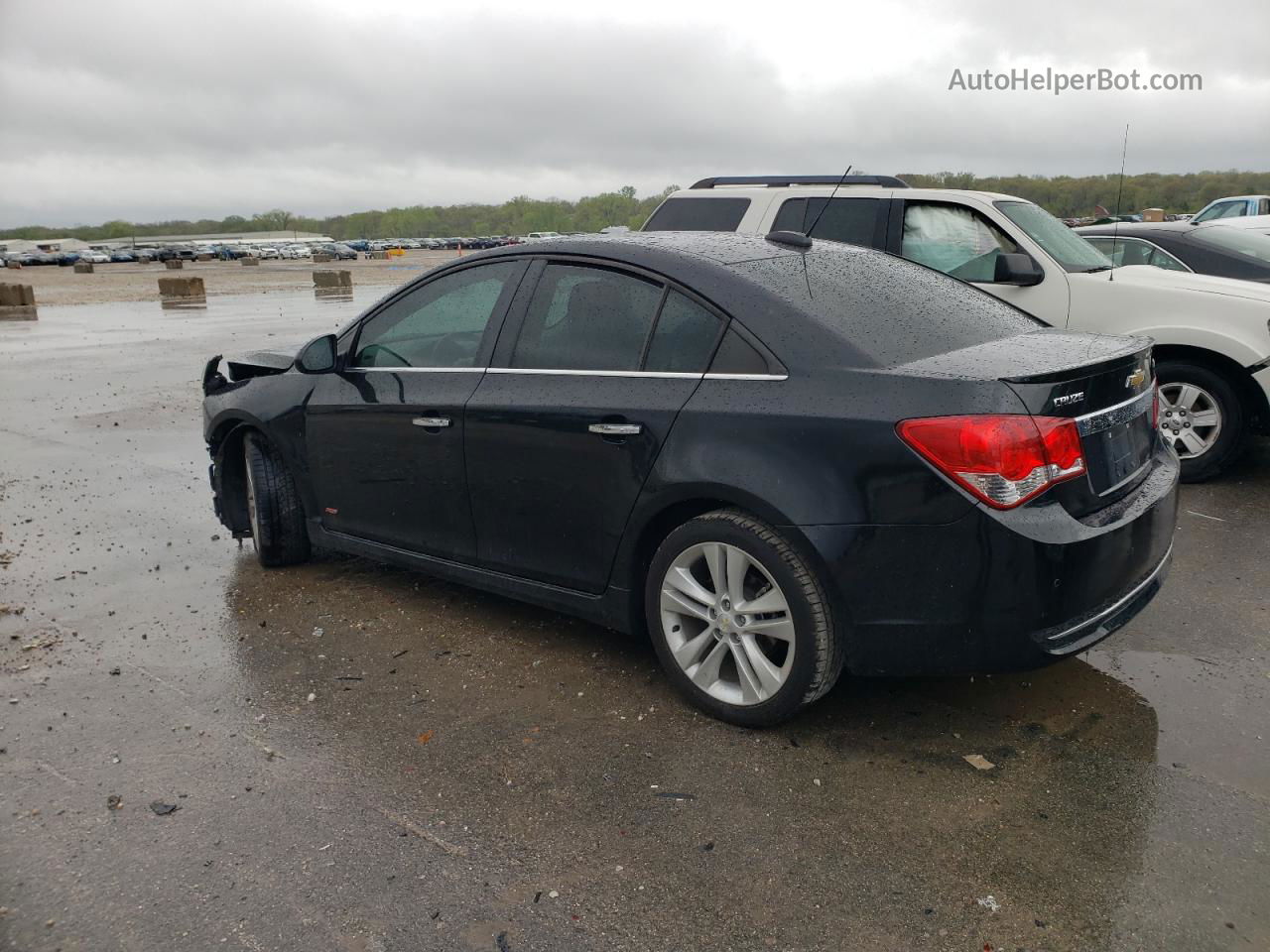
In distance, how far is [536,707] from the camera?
399 cm

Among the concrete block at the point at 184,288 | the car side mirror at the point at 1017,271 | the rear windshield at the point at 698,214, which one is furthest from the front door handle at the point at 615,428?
the concrete block at the point at 184,288

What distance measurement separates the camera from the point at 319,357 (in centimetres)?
511

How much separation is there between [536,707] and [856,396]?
166 centimetres

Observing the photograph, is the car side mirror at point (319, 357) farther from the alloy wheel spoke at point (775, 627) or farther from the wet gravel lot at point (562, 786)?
the alloy wheel spoke at point (775, 627)

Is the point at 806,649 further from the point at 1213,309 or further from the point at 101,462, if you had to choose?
the point at 101,462

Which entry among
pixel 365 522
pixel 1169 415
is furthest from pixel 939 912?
pixel 1169 415

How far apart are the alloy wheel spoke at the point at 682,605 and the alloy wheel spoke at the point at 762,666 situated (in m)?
0.17

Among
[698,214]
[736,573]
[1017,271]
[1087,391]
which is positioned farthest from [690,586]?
[698,214]

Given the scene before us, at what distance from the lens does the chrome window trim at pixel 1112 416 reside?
134 inches

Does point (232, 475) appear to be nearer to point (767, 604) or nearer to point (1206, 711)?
point (767, 604)

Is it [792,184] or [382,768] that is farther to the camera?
[792,184]

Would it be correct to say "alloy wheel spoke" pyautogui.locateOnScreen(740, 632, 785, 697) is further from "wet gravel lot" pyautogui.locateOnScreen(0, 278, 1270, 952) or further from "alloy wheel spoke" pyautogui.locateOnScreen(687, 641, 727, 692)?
"wet gravel lot" pyautogui.locateOnScreen(0, 278, 1270, 952)

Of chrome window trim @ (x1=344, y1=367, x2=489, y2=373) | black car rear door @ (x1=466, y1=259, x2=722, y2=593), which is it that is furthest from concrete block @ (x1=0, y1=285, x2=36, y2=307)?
black car rear door @ (x1=466, y1=259, x2=722, y2=593)

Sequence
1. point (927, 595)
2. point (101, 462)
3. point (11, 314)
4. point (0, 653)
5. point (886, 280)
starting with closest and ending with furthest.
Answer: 1. point (927, 595)
2. point (886, 280)
3. point (0, 653)
4. point (101, 462)
5. point (11, 314)
